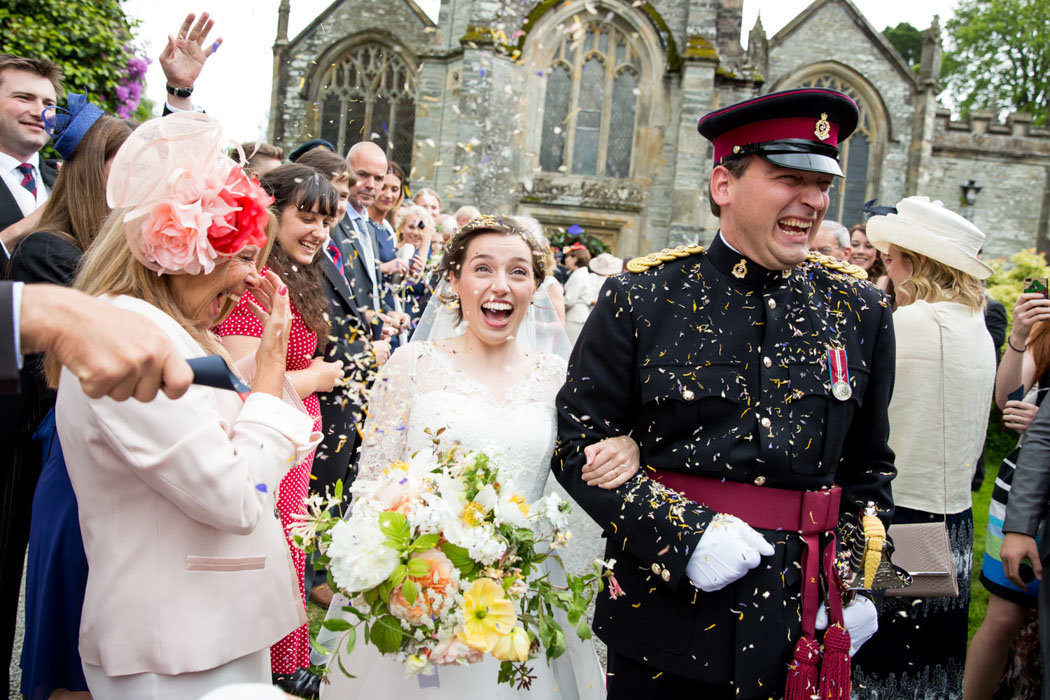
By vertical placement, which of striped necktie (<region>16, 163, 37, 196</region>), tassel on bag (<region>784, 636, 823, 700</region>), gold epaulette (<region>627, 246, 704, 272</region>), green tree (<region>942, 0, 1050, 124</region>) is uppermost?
green tree (<region>942, 0, 1050, 124</region>)

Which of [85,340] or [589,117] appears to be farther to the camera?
[589,117]

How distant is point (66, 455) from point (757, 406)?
1.92 meters

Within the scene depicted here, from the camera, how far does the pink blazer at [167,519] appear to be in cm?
192

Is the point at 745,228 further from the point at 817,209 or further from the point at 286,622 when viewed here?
the point at 286,622

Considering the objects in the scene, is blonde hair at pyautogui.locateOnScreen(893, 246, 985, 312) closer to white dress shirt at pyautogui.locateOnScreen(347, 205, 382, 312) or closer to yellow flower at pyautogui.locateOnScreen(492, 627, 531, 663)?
yellow flower at pyautogui.locateOnScreen(492, 627, 531, 663)

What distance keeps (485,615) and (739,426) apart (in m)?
0.94

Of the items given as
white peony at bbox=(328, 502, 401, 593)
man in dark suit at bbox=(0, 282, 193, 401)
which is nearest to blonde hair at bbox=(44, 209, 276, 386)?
white peony at bbox=(328, 502, 401, 593)

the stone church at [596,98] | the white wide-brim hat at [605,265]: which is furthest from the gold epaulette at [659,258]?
the stone church at [596,98]

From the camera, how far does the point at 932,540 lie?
3379 millimetres

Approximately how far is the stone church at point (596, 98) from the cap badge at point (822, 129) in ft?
43.1

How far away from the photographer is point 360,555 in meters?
2.14

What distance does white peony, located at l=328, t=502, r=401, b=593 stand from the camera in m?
2.12

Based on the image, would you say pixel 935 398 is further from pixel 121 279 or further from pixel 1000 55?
pixel 1000 55

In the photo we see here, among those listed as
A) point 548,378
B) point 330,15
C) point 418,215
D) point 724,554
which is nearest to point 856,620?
point 724,554
